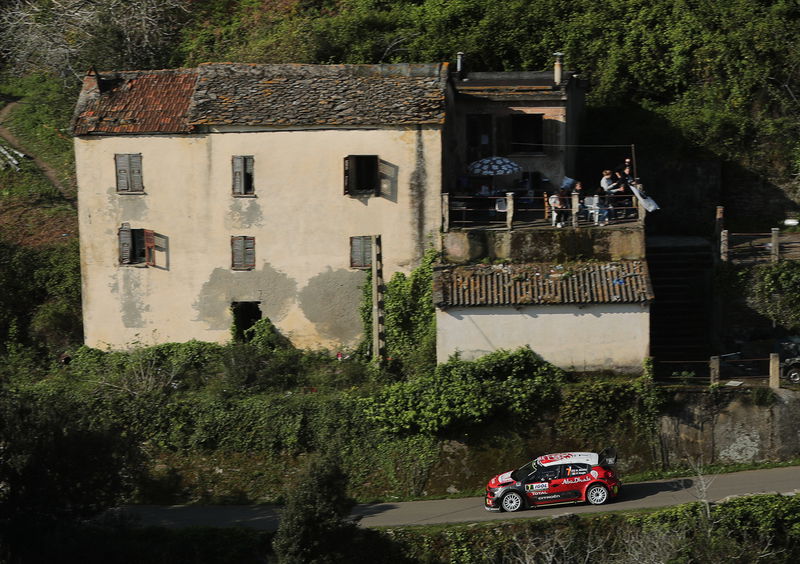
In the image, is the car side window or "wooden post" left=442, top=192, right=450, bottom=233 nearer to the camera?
the car side window

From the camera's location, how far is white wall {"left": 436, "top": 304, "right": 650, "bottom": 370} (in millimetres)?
36938

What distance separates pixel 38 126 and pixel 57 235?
26.7ft

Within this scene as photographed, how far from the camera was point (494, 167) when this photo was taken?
40.9 metres

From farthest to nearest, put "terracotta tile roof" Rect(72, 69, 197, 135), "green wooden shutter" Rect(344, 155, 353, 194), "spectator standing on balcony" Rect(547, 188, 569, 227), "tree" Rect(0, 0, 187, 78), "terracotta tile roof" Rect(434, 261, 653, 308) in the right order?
"tree" Rect(0, 0, 187, 78) → "terracotta tile roof" Rect(72, 69, 197, 135) → "green wooden shutter" Rect(344, 155, 353, 194) → "spectator standing on balcony" Rect(547, 188, 569, 227) → "terracotta tile roof" Rect(434, 261, 653, 308)

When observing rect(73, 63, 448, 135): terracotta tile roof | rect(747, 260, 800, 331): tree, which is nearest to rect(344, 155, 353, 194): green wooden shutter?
rect(73, 63, 448, 135): terracotta tile roof

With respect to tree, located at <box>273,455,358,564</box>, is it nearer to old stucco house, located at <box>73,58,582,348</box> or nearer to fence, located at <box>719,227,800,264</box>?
old stucco house, located at <box>73,58,582,348</box>

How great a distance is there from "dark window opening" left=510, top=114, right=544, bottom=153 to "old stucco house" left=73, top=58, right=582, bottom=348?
2.41 metres

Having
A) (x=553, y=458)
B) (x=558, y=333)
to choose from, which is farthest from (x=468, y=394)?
(x=558, y=333)

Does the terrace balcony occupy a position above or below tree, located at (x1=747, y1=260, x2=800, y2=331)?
above

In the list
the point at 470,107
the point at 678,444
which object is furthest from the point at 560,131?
the point at 678,444

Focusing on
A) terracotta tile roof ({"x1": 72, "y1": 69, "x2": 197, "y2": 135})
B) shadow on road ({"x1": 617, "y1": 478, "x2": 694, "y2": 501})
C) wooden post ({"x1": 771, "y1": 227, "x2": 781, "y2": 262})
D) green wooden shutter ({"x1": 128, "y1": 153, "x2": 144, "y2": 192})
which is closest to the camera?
shadow on road ({"x1": 617, "y1": 478, "x2": 694, "y2": 501})

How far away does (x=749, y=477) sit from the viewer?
3559cm

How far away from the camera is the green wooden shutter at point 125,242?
133 ft

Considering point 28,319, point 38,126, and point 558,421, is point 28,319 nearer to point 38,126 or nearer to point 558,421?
point 38,126
